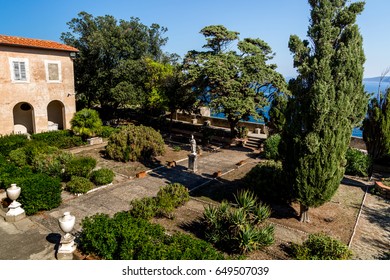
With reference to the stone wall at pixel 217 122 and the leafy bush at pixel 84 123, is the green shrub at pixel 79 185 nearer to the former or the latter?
the leafy bush at pixel 84 123

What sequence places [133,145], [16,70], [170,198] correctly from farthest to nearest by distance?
1. [16,70]
2. [133,145]
3. [170,198]

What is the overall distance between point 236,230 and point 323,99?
479cm

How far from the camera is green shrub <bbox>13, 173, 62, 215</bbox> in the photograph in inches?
398

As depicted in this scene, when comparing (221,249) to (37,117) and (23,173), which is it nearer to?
(23,173)

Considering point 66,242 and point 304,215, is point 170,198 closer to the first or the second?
point 66,242

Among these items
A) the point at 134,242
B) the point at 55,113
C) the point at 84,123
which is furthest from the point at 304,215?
the point at 55,113

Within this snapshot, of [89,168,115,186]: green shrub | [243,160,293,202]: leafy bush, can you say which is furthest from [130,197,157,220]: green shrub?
[243,160,293,202]: leafy bush

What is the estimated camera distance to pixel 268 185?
38.1 feet

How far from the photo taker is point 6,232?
357 inches

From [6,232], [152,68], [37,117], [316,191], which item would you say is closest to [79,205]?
[6,232]

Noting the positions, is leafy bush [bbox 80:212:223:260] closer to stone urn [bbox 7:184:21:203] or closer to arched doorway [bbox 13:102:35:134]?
stone urn [bbox 7:184:21:203]

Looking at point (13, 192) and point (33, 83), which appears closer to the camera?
point (13, 192)

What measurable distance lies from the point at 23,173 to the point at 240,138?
15572mm

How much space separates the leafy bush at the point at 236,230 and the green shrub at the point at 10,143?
13319 mm
